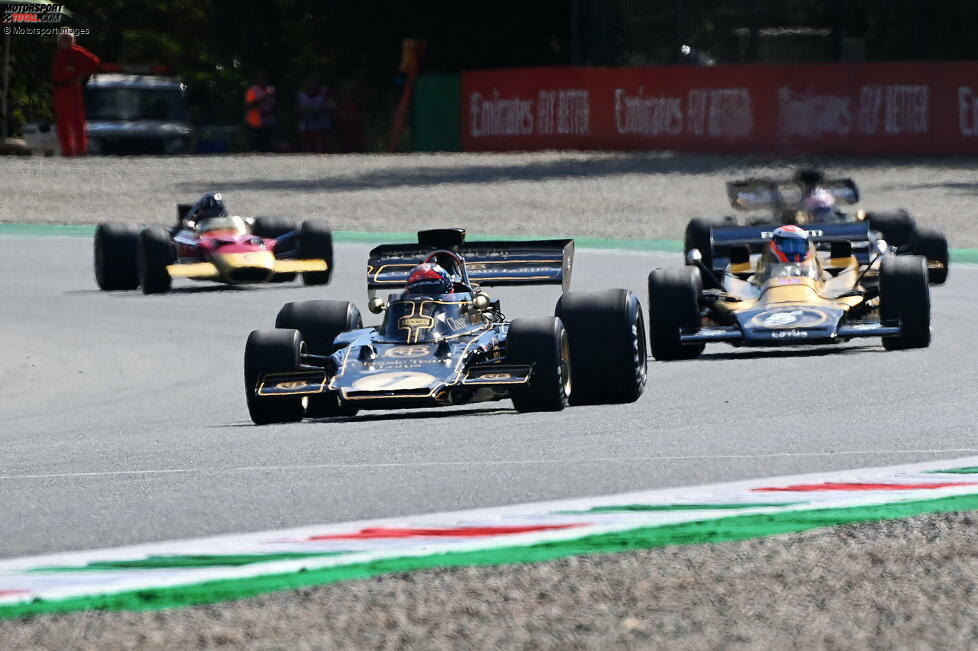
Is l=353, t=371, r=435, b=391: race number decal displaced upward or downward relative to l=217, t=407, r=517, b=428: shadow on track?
upward

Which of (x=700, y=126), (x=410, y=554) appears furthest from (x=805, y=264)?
(x=700, y=126)

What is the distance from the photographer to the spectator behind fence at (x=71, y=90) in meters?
40.7

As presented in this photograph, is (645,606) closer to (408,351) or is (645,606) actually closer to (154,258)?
(408,351)

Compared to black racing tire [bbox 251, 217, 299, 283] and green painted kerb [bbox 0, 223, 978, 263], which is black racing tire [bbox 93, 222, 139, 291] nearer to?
black racing tire [bbox 251, 217, 299, 283]

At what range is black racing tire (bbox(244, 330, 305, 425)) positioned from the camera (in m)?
11.2

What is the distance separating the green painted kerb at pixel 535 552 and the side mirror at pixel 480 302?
4.43 meters

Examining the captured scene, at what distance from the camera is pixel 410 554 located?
6.96 m

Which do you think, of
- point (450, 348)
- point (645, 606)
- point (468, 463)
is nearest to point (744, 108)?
point (450, 348)

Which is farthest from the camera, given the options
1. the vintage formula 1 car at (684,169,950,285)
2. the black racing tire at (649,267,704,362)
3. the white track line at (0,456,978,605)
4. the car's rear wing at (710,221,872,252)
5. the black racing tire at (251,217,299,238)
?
the black racing tire at (251,217,299,238)

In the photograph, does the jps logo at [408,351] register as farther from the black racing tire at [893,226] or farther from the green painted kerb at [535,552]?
the black racing tire at [893,226]

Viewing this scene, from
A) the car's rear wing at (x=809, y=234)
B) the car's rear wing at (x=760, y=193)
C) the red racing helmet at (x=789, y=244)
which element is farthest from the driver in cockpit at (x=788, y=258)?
the car's rear wing at (x=760, y=193)

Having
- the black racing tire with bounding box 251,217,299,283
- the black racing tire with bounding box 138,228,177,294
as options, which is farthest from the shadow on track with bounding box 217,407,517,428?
the black racing tire with bounding box 251,217,299,283

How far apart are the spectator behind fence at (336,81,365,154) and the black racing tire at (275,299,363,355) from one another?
116 ft

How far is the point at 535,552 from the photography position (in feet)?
23.0
